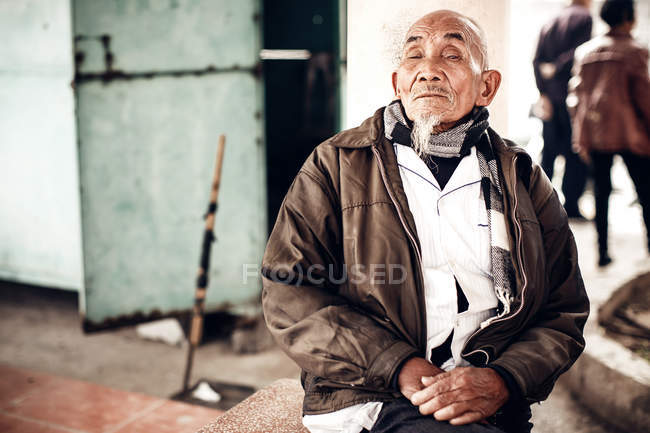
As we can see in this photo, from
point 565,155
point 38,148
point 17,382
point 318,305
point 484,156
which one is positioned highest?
point 484,156

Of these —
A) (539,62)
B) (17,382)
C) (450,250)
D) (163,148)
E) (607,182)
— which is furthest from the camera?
(539,62)

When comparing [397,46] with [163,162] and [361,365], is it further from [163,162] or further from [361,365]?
[163,162]

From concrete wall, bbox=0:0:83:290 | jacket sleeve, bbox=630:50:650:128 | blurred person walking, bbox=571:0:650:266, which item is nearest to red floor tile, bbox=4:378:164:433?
concrete wall, bbox=0:0:83:290

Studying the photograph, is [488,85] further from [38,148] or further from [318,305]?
[38,148]

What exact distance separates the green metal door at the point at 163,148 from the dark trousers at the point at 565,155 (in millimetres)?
3421

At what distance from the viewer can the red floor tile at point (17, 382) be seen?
11.5 feet

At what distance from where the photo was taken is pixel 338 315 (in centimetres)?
181

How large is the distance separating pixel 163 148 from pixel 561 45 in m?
3.99

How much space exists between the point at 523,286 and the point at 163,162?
2.99 meters

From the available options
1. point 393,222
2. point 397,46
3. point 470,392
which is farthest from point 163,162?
point 470,392

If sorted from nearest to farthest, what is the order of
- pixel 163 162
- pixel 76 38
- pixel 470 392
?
pixel 470 392 → pixel 76 38 → pixel 163 162

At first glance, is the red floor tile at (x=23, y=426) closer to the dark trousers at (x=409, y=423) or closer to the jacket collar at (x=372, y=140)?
the dark trousers at (x=409, y=423)

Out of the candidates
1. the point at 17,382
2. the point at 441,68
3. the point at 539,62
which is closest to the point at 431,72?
the point at 441,68

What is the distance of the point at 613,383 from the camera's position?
10.2 ft
